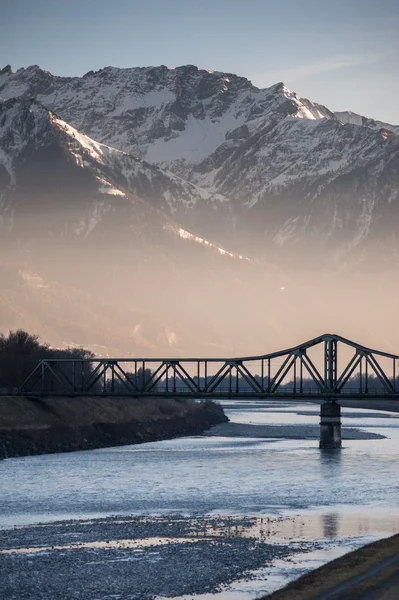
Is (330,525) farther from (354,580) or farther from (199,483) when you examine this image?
(199,483)

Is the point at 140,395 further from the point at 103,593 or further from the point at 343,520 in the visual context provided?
the point at 103,593

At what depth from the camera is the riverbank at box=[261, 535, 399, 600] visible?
62156 mm

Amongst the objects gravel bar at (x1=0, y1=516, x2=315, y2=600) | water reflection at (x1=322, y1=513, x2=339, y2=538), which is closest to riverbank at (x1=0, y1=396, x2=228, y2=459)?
gravel bar at (x1=0, y1=516, x2=315, y2=600)

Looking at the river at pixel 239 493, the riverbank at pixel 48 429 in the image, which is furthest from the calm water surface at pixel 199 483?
the riverbank at pixel 48 429

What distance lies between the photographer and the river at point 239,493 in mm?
85875

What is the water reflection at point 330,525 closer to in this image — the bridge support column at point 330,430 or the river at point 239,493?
the river at point 239,493

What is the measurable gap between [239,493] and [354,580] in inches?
1928

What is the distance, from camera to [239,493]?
114562 mm

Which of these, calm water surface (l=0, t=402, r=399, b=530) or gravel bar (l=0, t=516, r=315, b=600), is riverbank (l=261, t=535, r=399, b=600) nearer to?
gravel bar (l=0, t=516, r=315, b=600)

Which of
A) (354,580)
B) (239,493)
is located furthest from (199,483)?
(354,580)

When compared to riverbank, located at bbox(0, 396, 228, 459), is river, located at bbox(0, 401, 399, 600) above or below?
below

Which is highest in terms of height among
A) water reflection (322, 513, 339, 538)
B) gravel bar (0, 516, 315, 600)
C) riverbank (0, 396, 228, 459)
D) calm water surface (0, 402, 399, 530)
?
riverbank (0, 396, 228, 459)

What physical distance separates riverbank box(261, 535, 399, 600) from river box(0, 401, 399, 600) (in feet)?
7.92

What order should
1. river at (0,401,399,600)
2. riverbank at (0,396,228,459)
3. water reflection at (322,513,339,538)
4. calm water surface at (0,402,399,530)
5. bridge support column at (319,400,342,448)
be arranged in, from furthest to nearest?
bridge support column at (319,400,342,448)
riverbank at (0,396,228,459)
calm water surface at (0,402,399,530)
water reflection at (322,513,339,538)
river at (0,401,399,600)
